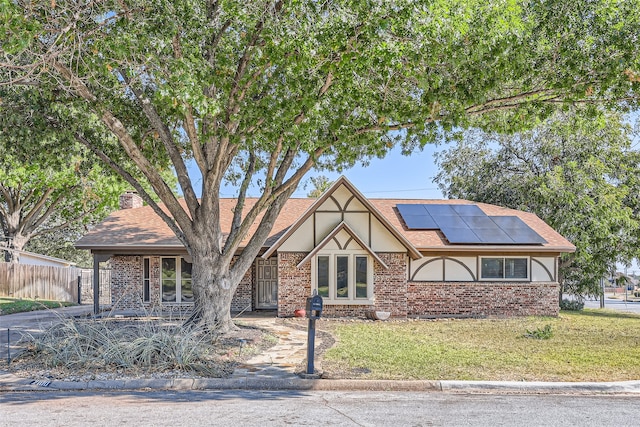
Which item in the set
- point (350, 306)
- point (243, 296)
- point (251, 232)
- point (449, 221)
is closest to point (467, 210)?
point (449, 221)

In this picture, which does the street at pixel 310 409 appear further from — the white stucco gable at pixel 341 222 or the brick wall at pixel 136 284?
the brick wall at pixel 136 284

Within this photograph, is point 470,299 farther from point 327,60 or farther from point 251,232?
point 327,60

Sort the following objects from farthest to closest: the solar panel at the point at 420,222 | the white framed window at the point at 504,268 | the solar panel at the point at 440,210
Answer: the solar panel at the point at 440,210
the solar panel at the point at 420,222
the white framed window at the point at 504,268

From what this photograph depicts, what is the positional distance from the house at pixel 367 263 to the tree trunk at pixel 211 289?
459 centimetres

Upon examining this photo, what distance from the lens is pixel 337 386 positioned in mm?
8219

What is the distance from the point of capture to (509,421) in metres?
6.36

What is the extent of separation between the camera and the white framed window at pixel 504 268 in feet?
61.2

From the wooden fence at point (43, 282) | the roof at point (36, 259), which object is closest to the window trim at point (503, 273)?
the wooden fence at point (43, 282)

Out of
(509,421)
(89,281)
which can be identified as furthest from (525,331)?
(89,281)

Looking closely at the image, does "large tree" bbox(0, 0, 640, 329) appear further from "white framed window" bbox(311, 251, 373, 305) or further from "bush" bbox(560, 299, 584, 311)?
"bush" bbox(560, 299, 584, 311)

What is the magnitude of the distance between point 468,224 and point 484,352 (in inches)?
367

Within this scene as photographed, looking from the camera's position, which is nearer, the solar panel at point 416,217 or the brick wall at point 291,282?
the brick wall at point 291,282

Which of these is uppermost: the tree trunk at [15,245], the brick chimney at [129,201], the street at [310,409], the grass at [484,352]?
the brick chimney at [129,201]

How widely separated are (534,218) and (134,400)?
1808cm
